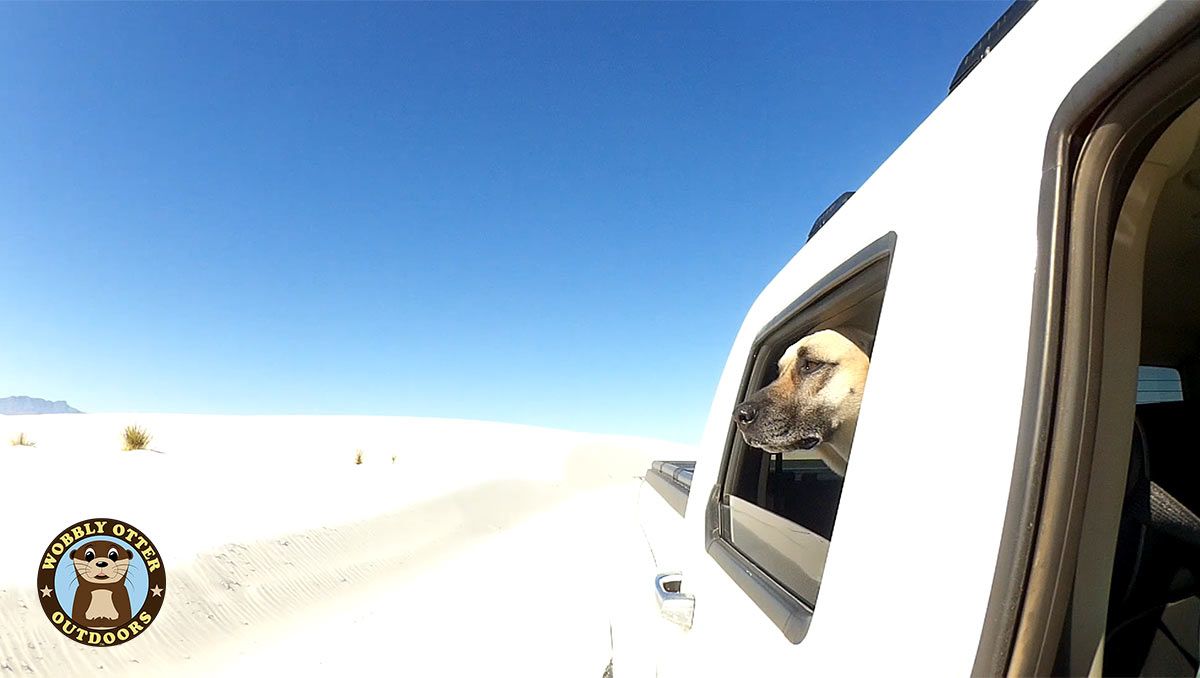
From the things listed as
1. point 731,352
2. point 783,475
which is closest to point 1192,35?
point 731,352

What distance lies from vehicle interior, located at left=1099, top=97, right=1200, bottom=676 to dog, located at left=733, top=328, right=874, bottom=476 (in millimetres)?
1025

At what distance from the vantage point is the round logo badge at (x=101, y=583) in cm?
669

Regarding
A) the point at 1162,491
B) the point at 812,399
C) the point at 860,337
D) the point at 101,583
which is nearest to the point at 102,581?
the point at 101,583

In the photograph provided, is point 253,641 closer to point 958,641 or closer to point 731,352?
point 731,352


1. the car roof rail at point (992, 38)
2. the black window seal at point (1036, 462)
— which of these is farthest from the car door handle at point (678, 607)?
the car roof rail at point (992, 38)

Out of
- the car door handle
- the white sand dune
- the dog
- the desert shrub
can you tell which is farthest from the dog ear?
the desert shrub

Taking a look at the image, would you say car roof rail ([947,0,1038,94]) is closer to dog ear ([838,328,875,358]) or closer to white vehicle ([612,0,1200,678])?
white vehicle ([612,0,1200,678])

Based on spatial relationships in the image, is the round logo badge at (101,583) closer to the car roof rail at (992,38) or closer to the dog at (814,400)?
the dog at (814,400)

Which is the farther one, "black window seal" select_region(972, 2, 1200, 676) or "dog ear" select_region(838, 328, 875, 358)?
"dog ear" select_region(838, 328, 875, 358)

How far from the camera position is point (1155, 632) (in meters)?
1.31

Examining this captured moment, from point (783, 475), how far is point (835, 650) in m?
2.43

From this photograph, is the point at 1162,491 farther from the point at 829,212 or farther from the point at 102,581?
the point at 102,581

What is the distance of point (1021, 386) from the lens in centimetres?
100

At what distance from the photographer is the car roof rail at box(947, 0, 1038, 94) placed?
1.39 m
